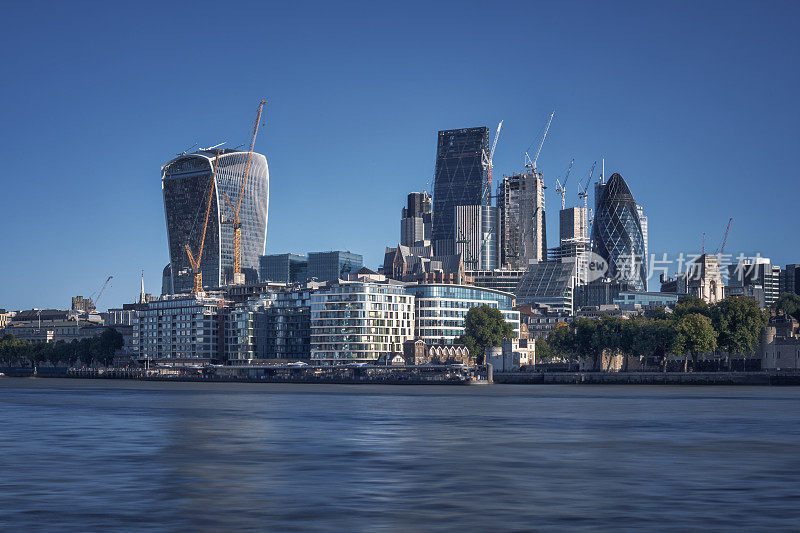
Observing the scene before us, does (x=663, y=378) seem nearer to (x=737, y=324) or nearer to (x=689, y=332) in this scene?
(x=689, y=332)

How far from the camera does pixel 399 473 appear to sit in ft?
131

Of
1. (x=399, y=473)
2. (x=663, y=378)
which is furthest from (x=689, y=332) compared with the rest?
(x=399, y=473)

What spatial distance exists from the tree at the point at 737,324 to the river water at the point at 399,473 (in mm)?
102976

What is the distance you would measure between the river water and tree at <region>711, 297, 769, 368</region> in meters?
103

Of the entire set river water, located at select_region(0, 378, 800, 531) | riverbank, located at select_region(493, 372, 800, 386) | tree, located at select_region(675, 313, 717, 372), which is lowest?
riverbank, located at select_region(493, 372, 800, 386)

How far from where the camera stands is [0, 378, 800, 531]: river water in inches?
1138

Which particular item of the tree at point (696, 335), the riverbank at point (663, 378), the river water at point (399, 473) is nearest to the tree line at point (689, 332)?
the tree at point (696, 335)

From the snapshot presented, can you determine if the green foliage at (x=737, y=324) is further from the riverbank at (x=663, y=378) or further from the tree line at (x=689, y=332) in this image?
the riverbank at (x=663, y=378)

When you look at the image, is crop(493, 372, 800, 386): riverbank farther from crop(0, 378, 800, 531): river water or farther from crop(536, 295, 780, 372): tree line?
crop(0, 378, 800, 531): river water

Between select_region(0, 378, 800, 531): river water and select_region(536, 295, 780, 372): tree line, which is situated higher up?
select_region(536, 295, 780, 372): tree line

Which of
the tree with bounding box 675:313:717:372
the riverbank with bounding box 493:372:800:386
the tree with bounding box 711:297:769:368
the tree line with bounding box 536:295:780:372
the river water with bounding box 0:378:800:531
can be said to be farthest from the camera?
the tree with bounding box 711:297:769:368

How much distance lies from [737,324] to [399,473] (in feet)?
481

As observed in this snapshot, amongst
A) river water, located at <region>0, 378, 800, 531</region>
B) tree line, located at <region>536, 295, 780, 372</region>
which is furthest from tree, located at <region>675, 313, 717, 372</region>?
river water, located at <region>0, 378, 800, 531</region>

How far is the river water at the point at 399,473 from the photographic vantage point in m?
28.9
